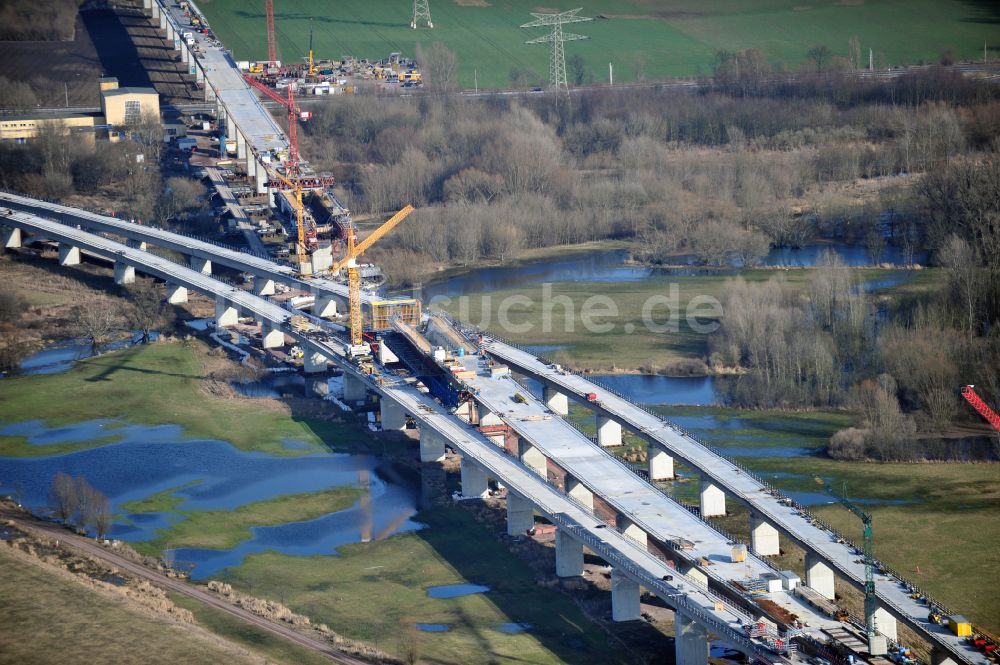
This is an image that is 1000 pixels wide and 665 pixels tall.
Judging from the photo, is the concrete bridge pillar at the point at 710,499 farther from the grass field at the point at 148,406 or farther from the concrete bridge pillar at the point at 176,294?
the concrete bridge pillar at the point at 176,294

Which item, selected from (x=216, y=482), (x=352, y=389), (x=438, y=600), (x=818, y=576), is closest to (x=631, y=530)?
(x=818, y=576)

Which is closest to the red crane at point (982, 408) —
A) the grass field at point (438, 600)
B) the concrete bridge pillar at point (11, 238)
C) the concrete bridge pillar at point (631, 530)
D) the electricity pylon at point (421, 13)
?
the concrete bridge pillar at point (631, 530)

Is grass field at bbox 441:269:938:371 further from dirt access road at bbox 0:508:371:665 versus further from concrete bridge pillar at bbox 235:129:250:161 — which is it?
concrete bridge pillar at bbox 235:129:250:161

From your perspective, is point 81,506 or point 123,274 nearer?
point 81,506

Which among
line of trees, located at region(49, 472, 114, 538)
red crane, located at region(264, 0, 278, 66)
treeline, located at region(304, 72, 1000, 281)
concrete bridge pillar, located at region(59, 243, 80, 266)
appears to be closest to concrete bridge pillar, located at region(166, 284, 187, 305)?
concrete bridge pillar, located at region(59, 243, 80, 266)

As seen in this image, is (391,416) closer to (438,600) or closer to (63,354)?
(438,600)

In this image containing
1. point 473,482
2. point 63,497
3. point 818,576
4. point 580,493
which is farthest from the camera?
point 473,482
